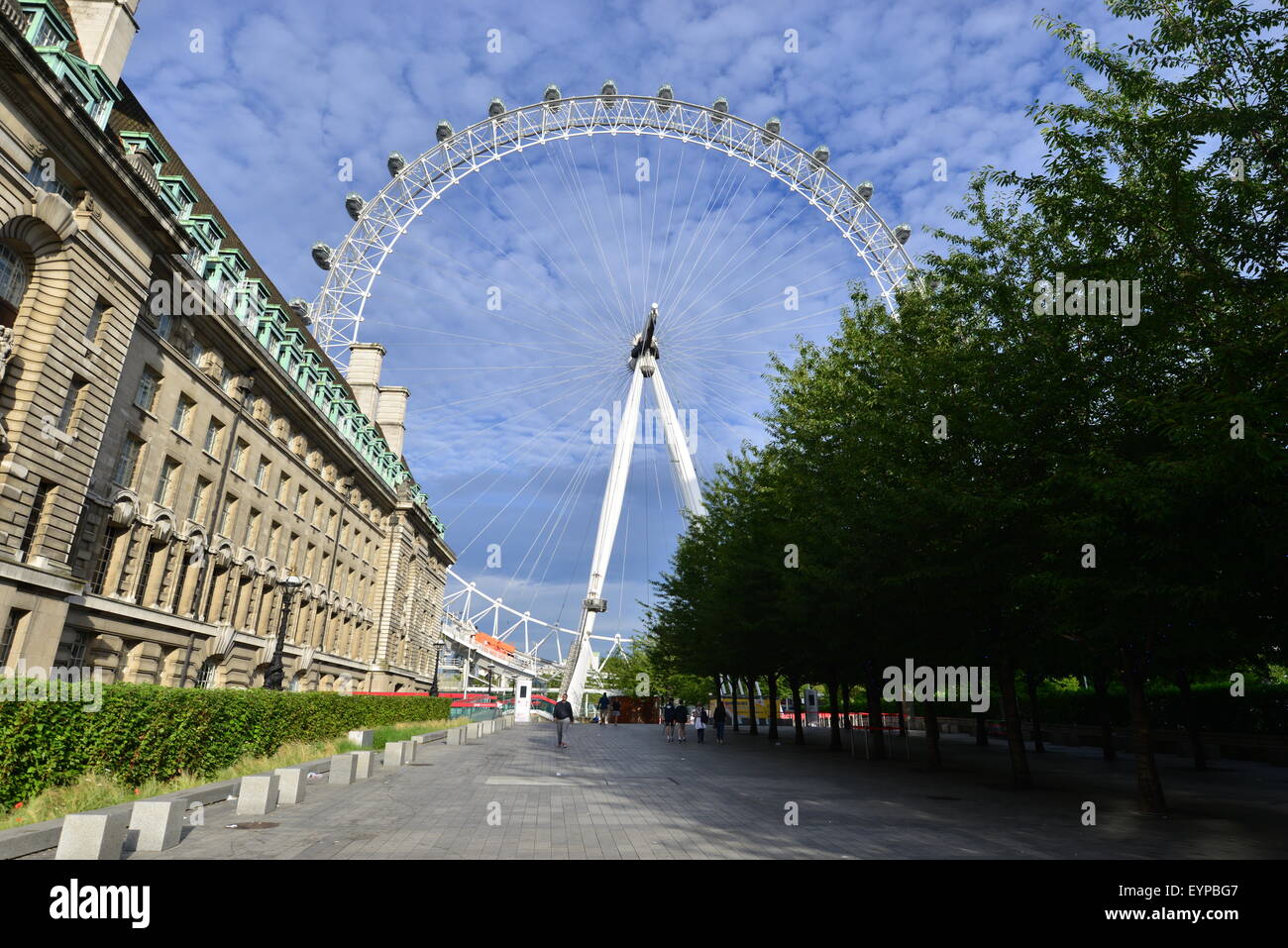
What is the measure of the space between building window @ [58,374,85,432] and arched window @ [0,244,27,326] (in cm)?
243

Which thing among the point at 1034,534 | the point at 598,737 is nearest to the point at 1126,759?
the point at 1034,534

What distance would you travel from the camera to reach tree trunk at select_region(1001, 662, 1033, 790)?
19.2m

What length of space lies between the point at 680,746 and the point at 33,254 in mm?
29988

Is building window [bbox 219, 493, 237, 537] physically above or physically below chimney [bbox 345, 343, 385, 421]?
below

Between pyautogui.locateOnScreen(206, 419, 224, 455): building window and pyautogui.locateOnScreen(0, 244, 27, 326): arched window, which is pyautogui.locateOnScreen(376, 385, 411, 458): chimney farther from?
pyautogui.locateOnScreen(0, 244, 27, 326): arched window

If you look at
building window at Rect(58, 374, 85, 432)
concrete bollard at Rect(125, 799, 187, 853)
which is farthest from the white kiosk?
concrete bollard at Rect(125, 799, 187, 853)

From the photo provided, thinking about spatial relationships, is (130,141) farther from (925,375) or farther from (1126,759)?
(1126,759)

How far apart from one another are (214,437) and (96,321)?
40.4 ft

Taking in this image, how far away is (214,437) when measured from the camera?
38469mm

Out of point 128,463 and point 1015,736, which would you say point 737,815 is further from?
point 128,463

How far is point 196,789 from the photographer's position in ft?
42.1

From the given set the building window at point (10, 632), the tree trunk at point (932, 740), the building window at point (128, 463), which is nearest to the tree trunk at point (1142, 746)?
the tree trunk at point (932, 740)

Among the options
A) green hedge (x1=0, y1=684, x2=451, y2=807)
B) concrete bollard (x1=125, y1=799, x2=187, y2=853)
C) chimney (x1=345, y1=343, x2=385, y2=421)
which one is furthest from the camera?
chimney (x1=345, y1=343, x2=385, y2=421)

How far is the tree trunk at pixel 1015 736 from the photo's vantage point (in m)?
19.2
